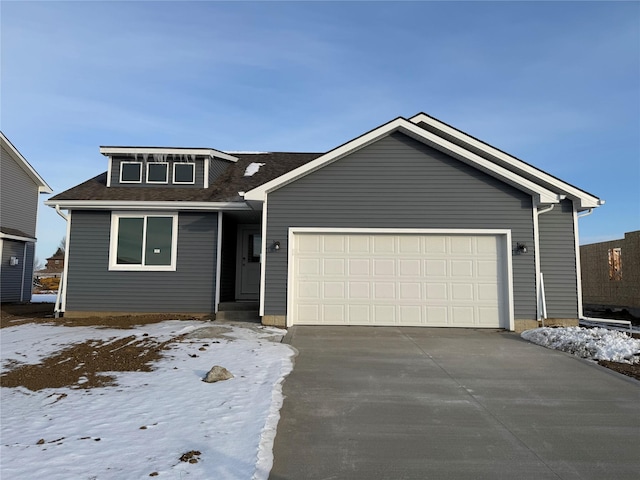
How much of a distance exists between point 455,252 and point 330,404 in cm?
604

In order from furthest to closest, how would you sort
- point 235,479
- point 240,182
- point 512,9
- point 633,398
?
point 240,182 → point 512,9 → point 633,398 → point 235,479

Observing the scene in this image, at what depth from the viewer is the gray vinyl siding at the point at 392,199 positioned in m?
9.52

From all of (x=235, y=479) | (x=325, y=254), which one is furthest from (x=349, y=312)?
(x=235, y=479)

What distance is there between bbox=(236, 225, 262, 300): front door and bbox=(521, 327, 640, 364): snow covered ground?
23.7 feet

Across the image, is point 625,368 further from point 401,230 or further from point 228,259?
point 228,259

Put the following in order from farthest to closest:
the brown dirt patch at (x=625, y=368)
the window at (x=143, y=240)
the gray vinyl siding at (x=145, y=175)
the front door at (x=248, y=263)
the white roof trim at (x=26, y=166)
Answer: the white roof trim at (x=26, y=166)
the front door at (x=248, y=263)
the gray vinyl siding at (x=145, y=175)
the window at (x=143, y=240)
the brown dirt patch at (x=625, y=368)

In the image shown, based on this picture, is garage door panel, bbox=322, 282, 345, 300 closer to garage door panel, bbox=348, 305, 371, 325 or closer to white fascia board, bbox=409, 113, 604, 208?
garage door panel, bbox=348, 305, 371, 325

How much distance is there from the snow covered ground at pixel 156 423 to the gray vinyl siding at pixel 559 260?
7.03 m

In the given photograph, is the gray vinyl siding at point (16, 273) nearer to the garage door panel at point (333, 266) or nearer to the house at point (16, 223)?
the house at point (16, 223)

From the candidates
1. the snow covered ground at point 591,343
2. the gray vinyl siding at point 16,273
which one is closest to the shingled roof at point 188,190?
the gray vinyl siding at point 16,273

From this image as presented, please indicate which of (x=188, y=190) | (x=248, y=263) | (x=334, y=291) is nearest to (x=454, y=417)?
(x=334, y=291)

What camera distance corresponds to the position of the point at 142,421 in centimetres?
401

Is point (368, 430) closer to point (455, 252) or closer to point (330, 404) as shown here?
point (330, 404)

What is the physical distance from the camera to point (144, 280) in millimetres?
10781
